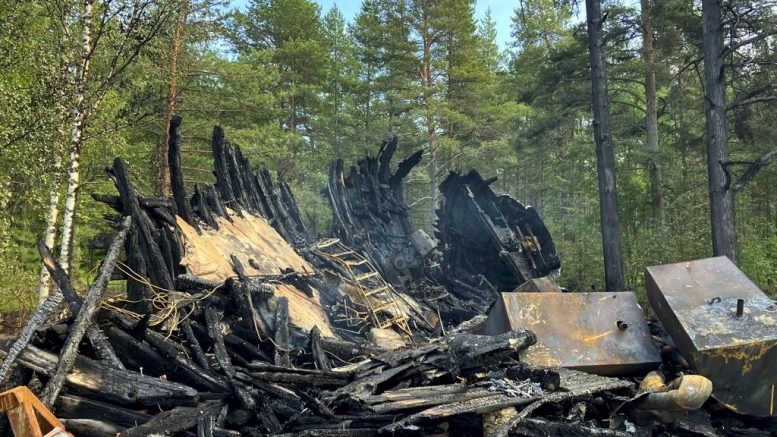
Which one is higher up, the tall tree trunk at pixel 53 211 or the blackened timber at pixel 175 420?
the tall tree trunk at pixel 53 211

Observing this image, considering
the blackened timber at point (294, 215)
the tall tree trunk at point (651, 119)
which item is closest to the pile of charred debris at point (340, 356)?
the blackened timber at point (294, 215)

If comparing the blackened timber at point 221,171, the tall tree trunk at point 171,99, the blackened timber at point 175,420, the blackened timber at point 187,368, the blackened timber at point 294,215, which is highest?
the tall tree trunk at point 171,99

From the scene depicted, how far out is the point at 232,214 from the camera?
9.75 metres

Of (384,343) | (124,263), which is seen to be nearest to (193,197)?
(124,263)

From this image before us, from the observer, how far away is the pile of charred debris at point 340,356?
452 cm

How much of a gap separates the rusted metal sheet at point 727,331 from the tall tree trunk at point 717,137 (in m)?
5.75

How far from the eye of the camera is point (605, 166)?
12.1 meters

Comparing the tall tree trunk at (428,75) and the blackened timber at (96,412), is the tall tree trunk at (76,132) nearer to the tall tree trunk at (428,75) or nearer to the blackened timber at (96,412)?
the blackened timber at (96,412)

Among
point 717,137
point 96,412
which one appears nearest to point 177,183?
point 96,412

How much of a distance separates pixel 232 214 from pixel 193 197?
3.51ft

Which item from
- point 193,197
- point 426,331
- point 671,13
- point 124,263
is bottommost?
point 426,331

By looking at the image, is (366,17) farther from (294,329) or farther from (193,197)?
(294,329)

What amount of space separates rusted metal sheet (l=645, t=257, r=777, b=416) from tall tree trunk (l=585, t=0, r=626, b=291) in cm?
615

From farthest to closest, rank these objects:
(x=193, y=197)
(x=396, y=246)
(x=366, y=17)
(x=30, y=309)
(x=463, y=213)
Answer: (x=366, y=17) < (x=396, y=246) < (x=463, y=213) < (x=30, y=309) < (x=193, y=197)
